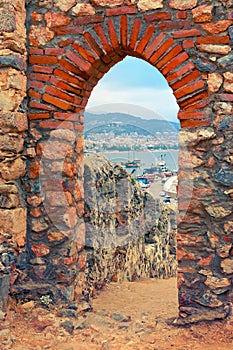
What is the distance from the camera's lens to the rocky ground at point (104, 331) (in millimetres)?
3166

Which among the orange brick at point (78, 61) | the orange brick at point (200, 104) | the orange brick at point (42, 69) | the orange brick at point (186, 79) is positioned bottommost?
the orange brick at point (200, 104)

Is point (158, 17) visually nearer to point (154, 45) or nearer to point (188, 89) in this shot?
point (154, 45)

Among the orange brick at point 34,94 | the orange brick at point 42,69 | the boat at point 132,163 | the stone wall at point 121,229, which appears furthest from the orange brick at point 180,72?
the boat at point 132,163

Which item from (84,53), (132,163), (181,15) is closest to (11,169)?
(84,53)

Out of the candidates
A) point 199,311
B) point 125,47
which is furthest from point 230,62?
point 199,311

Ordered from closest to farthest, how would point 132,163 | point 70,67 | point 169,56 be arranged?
point 169,56 → point 70,67 → point 132,163

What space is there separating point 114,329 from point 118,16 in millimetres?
2651

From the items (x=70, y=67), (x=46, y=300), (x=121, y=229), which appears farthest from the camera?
(x=121, y=229)

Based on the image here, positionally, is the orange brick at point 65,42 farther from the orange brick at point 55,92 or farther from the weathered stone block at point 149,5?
the weathered stone block at point 149,5

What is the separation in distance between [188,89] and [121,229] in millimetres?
3316

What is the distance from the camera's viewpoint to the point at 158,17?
341cm

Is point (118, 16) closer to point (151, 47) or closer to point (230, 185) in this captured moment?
point (151, 47)

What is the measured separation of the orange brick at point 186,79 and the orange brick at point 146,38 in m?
0.41

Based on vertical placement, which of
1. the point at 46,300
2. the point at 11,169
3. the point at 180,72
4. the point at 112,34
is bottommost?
the point at 46,300
